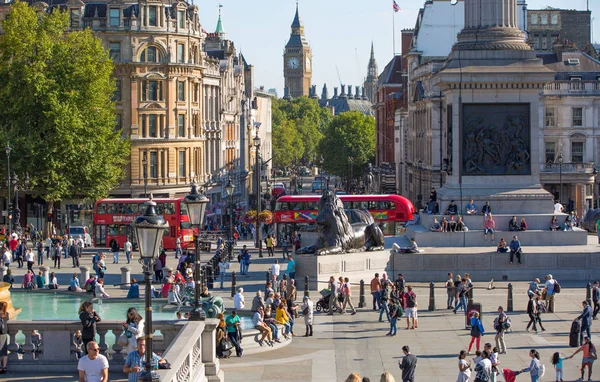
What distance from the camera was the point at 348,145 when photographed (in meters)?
156

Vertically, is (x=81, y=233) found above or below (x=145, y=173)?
below

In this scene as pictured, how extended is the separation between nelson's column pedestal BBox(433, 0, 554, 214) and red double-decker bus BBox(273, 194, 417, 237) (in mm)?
14507

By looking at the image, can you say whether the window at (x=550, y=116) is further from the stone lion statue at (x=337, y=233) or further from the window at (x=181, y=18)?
the stone lion statue at (x=337, y=233)

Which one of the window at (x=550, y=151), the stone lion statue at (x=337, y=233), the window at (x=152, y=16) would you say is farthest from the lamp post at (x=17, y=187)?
the window at (x=550, y=151)

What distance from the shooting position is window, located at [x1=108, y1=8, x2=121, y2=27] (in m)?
80.5

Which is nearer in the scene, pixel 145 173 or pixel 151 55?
pixel 145 173

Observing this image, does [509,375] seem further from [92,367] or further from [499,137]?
[499,137]

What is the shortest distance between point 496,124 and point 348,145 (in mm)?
107682

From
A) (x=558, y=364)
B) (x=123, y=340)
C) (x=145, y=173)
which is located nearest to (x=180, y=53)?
(x=145, y=173)

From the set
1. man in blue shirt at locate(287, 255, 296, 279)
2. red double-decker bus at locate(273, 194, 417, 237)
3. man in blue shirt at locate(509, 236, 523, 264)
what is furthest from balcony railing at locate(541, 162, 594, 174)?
man in blue shirt at locate(287, 255, 296, 279)

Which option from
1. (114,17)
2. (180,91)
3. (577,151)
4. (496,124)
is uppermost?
(114,17)

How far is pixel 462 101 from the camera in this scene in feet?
158

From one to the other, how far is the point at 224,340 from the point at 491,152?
73.8ft

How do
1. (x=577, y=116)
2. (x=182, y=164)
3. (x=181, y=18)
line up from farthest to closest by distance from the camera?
(x=182, y=164) → (x=181, y=18) → (x=577, y=116)
